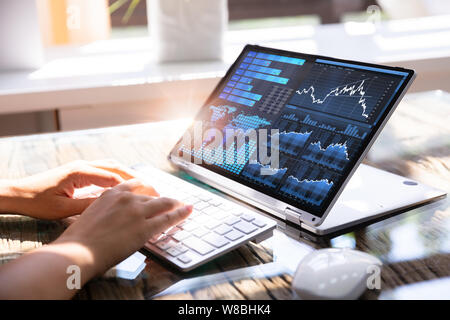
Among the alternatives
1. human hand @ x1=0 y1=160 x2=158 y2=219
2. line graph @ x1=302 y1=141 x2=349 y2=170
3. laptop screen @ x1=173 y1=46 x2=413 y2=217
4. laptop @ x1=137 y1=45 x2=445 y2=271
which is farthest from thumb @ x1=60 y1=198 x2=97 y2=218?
line graph @ x1=302 y1=141 x2=349 y2=170

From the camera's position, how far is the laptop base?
0.77 m

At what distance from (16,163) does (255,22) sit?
5295mm

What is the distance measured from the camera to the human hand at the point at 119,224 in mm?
659

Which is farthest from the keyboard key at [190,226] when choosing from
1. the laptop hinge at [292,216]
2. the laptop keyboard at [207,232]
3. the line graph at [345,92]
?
the line graph at [345,92]

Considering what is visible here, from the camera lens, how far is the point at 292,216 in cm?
77

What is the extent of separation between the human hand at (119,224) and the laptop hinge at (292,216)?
0.14 m

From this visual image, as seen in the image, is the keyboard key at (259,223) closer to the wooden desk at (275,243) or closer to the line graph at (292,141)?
the wooden desk at (275,243)

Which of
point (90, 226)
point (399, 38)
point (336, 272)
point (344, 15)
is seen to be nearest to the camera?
point (336, 272)

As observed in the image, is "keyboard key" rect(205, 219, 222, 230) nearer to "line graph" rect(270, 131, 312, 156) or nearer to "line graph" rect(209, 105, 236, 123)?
"line graph" rect(270, 131, 312, 156)

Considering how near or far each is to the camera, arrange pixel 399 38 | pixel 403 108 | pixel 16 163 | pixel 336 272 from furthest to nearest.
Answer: pixel 399 38
pixel 403 108
pixel 16 163
pixel 336 272

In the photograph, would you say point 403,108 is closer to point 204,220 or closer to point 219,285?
point 204,220

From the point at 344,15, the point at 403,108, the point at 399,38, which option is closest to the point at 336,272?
the point at 403,108

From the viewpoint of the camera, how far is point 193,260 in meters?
0.67

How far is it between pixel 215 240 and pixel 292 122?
0.25m
